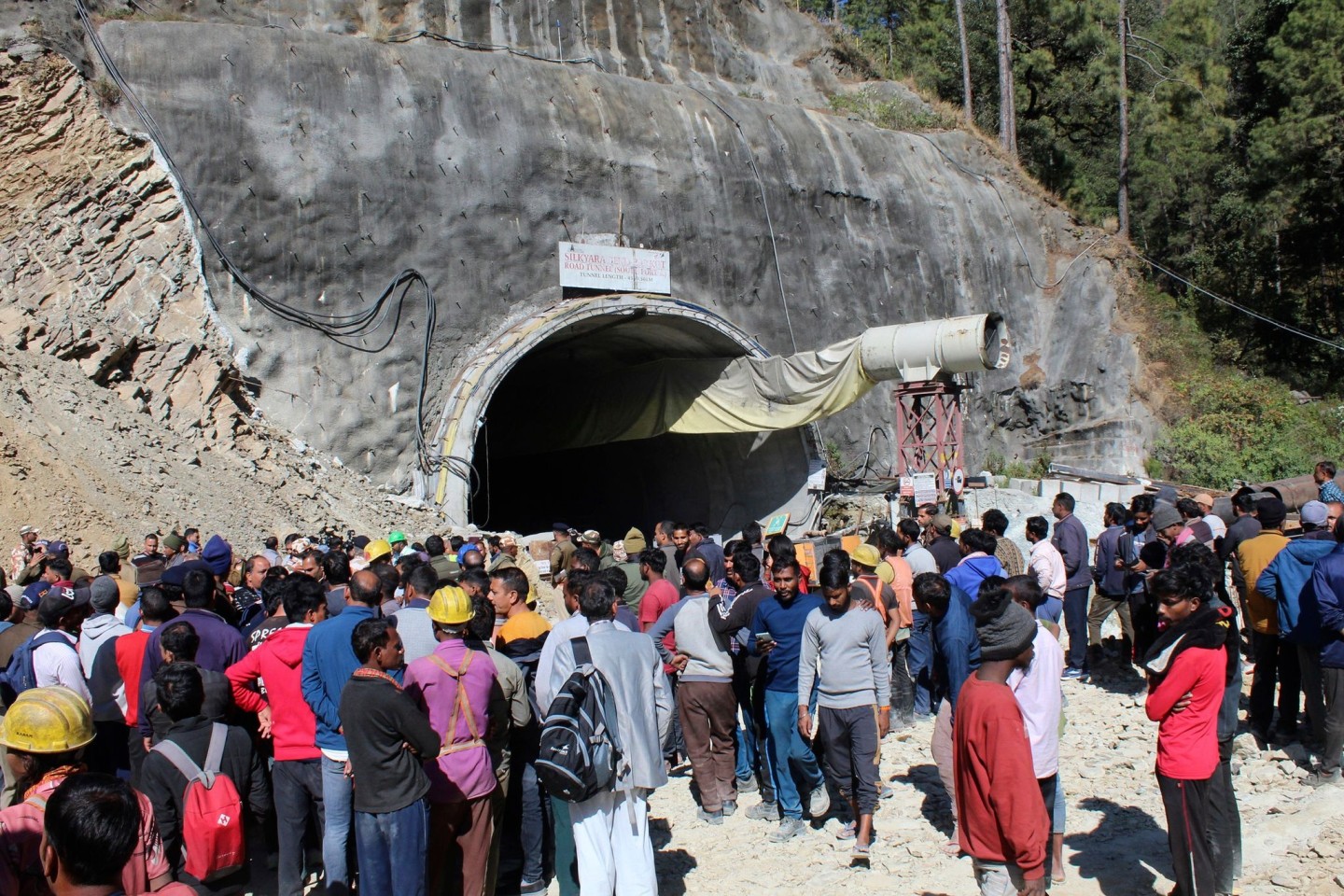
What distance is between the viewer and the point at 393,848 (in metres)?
4.90

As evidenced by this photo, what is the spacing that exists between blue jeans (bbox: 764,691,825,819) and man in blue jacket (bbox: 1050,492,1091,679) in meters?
3.82

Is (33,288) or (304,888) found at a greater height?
(33,288)

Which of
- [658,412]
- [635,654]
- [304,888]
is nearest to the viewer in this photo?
[635,654]

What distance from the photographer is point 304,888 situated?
6363 mm

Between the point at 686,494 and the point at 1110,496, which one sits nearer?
the point at 1110,496

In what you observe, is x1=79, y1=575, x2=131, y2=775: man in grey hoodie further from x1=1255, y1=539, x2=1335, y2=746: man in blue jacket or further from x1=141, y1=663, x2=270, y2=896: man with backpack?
x1=1255, y1=539, x2=1335, y2=746: man in blue jacket

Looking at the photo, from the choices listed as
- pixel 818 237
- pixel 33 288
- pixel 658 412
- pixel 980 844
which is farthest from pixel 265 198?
pixel 980 844

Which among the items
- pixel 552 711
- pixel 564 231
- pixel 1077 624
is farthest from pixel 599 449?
pixel 552 711

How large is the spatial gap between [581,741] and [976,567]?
10.8 ft

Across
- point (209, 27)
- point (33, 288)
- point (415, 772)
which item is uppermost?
point (209, 27)

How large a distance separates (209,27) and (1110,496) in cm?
1441

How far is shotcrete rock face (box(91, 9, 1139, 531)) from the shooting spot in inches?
596

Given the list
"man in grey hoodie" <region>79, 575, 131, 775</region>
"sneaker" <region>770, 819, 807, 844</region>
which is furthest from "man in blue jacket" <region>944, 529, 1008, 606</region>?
"man in grey hoodie" <region>79, 575, 131, 775</region>

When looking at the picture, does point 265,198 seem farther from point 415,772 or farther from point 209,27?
point 415,772
